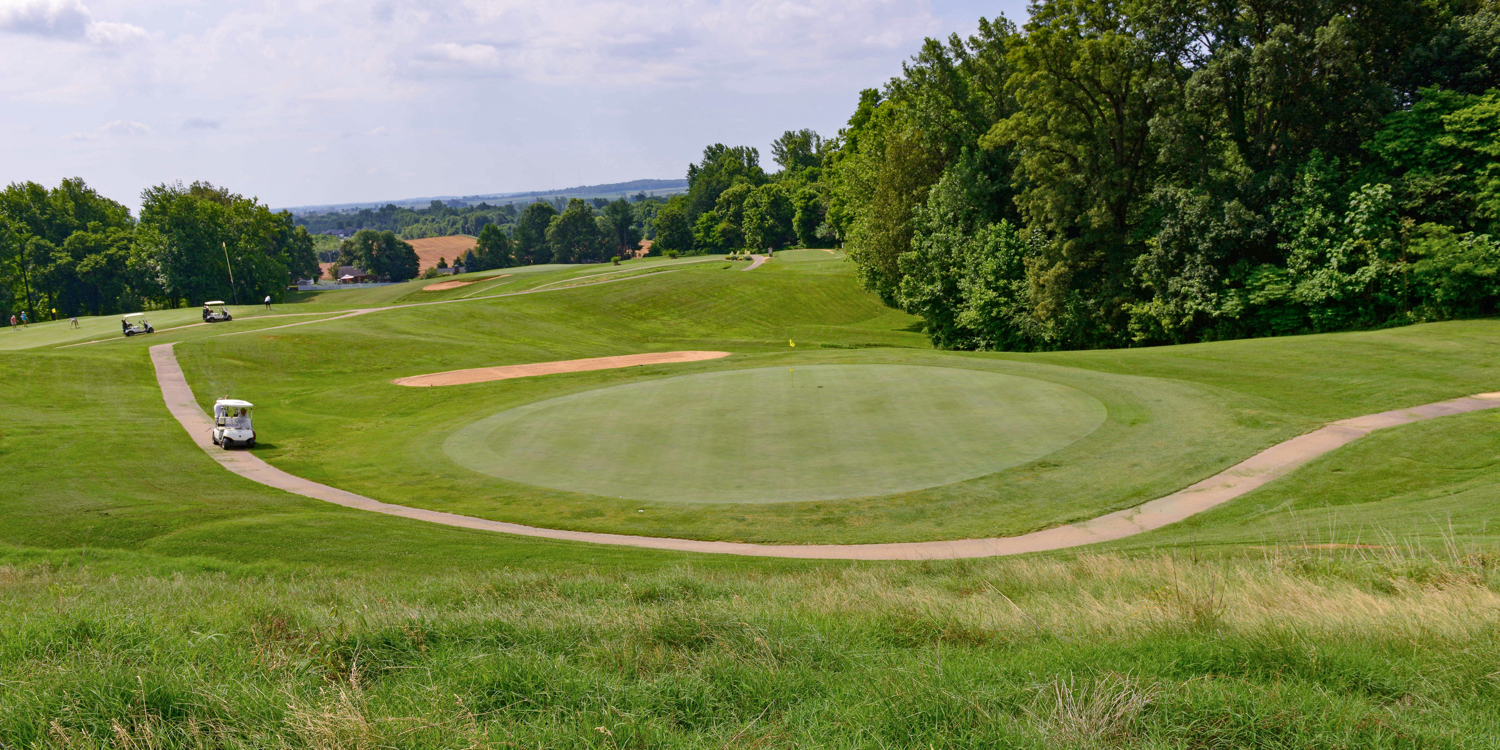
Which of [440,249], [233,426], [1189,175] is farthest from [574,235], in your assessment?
[233,426]

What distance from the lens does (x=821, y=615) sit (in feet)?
26.2

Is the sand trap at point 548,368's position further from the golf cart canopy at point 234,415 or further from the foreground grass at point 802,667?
the foreground grass at point 802,667

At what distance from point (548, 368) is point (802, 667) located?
121ft

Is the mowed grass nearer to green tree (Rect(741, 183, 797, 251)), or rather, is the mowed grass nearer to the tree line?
the tree line

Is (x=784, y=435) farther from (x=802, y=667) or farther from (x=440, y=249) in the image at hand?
(x=440, y=249)

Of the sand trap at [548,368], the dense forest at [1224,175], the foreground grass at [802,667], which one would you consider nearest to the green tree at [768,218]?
the dense forest at [1224,175]

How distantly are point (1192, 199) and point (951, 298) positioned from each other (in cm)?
1726

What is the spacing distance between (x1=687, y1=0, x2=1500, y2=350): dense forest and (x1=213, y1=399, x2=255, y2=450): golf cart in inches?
1532

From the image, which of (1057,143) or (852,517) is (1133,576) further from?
(1057,143)

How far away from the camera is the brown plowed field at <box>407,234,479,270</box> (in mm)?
171875

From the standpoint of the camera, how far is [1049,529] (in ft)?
51.1

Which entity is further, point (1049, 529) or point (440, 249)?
point (440, 249)

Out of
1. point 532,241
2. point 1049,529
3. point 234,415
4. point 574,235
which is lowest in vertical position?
point 1049,529

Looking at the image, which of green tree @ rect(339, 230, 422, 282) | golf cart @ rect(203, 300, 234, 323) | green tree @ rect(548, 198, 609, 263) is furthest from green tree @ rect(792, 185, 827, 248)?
golf cart @ rect(203, 300, 234, 323)
